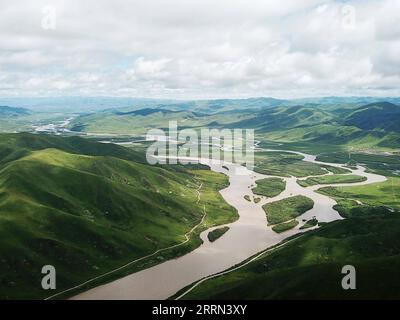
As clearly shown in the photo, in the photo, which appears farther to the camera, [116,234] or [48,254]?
[116,234]

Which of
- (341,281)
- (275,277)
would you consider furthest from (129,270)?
(341,281)
